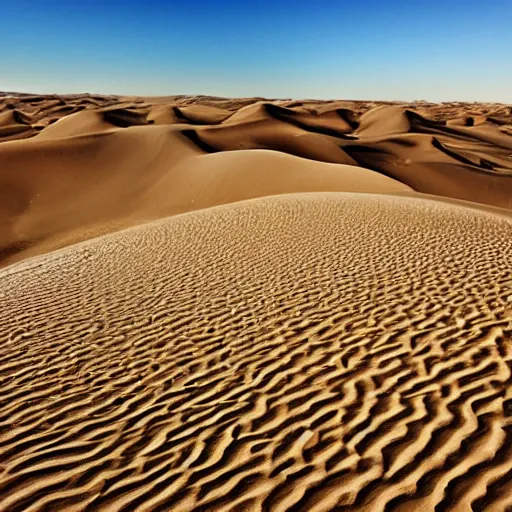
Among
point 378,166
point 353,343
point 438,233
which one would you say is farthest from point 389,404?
point 378,166

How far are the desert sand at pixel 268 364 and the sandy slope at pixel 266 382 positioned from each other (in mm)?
21

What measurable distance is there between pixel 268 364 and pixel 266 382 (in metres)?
0.43

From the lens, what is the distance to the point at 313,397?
5.04m

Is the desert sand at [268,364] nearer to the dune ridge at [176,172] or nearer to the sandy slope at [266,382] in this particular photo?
the sandy slope at [266,382]

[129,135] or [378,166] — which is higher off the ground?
[129,135]

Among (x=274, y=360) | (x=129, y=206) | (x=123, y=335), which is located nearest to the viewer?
(x=274, y=360)

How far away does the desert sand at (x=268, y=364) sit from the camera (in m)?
3.93

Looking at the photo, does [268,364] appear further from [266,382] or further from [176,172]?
[176,172]

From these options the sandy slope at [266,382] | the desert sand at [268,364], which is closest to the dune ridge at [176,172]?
the desert sand at [268,364]

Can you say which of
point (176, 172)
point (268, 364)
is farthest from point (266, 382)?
point (176, 172)

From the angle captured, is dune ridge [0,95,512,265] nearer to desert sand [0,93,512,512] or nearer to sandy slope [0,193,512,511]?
desert sand [0,93,512,512]

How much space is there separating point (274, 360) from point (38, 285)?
6446mm

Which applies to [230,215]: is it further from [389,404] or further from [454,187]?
[454,187]

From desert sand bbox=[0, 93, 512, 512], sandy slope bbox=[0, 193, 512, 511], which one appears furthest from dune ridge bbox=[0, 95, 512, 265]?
sandy slope bbox=[0, 193, 512, 511]
